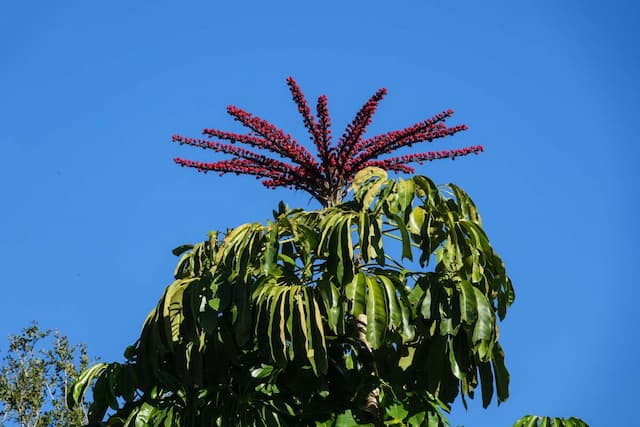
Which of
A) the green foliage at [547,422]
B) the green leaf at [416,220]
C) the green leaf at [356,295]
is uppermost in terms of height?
the green leaf at [416,220]

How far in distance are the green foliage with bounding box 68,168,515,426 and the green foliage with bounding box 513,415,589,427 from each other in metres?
0.20

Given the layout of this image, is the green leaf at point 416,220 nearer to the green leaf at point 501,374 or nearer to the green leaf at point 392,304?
the green leaf at point 392,304

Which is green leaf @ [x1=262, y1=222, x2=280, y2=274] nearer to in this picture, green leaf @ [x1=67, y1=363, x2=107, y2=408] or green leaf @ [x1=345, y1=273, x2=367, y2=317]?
green leaf @ [x1=345, y1=273, x2=367, y2=317]

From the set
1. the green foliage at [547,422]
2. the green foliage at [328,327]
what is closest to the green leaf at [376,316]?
the green foliage at [328,327]

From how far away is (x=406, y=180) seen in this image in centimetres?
670

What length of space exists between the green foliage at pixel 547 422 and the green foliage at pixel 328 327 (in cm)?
20

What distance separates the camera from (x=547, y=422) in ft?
21.4

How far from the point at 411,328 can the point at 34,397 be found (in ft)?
17.0

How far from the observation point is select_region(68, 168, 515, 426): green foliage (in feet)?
20.8

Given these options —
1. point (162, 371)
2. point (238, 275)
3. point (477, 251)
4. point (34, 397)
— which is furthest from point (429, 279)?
point (34, 397)

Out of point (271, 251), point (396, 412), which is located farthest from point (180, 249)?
point (396, 412)

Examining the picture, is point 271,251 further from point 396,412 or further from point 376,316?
point 396,412

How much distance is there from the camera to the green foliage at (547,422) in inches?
256

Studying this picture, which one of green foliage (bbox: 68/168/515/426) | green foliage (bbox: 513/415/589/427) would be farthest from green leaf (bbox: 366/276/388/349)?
green foliage (bbox: 513/415/589/427)
